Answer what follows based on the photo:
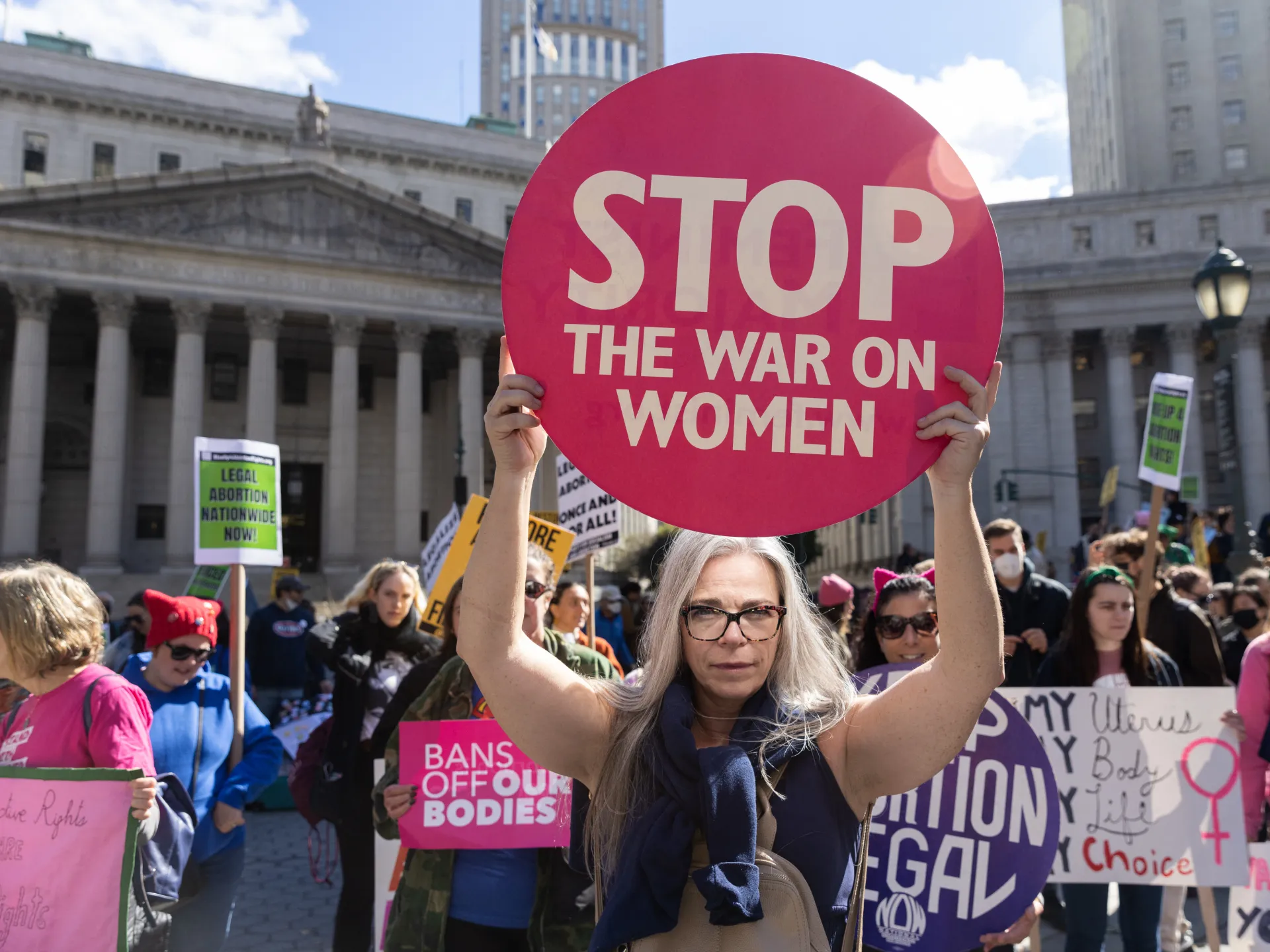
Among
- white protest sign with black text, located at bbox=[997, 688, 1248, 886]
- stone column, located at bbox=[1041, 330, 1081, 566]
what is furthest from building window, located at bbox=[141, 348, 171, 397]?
white protest sign with black text, located at bbox=[997, 688, 1248, 886]

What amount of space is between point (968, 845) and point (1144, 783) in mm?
1466

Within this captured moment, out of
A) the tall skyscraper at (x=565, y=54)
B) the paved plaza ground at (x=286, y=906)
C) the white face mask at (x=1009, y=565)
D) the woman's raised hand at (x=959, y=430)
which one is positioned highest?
the tall skyscraper at (x=565, y=54)

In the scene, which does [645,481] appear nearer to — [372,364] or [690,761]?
[690,761]

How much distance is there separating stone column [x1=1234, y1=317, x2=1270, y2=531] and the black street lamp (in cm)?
3463

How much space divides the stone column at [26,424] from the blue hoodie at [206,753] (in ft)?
103

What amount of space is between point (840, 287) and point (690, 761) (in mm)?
979

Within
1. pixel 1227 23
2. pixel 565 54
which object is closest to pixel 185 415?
pixel 1227 23

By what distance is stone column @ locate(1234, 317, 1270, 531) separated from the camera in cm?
4156

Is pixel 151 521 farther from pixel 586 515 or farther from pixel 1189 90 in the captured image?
pixel 1189 90

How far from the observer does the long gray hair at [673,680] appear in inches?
78.6

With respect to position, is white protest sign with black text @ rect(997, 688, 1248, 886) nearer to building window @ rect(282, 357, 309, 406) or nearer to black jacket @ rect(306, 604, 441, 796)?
black jacket @ rect(306, 604, 441, 796)

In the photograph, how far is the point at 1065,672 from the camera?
4879mm

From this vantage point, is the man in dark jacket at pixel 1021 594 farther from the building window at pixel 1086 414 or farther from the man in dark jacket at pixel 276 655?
the building window at pixel 1086 414

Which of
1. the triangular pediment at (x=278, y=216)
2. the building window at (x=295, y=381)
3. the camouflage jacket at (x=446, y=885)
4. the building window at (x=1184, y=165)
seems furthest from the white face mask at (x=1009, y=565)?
the building window at (x=1184, y=165)
